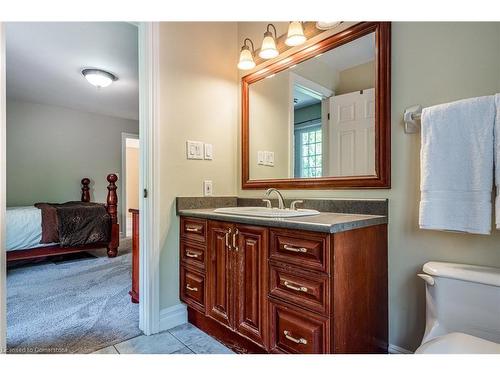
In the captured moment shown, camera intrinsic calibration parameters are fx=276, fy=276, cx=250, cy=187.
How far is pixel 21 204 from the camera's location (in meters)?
4.19

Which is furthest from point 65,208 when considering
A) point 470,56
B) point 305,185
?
point 470,56

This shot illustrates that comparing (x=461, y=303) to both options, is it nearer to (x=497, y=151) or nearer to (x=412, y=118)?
(x=497, y=151)

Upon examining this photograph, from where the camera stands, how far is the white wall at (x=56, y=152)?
4156mm

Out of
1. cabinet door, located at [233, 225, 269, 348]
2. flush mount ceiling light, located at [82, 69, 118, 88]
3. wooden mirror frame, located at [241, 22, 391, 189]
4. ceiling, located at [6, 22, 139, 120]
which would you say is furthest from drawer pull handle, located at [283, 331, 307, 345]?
flush mount ceiling light, located at [82, 69, 118, 88]

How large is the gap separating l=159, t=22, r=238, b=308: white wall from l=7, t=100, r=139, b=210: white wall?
3.74 m

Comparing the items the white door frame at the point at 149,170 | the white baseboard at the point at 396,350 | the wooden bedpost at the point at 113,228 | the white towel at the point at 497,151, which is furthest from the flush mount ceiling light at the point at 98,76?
the white baseboard at the point at 396,350

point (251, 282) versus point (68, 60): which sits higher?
point (68, 60)

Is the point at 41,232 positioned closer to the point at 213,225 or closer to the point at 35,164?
the point at 35,164

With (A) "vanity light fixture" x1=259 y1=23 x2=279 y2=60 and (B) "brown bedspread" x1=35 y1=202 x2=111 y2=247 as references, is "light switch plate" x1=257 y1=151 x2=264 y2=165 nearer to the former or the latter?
(A) "vanity light fixture" x1=259 y1=23 x2=279 y2=60

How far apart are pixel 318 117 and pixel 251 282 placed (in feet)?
3.49

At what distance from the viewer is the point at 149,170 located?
67.2 inches

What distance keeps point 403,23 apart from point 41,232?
150 inches

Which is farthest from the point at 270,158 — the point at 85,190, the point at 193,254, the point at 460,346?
the point at 85,190

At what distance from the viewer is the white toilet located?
3.28 ft
